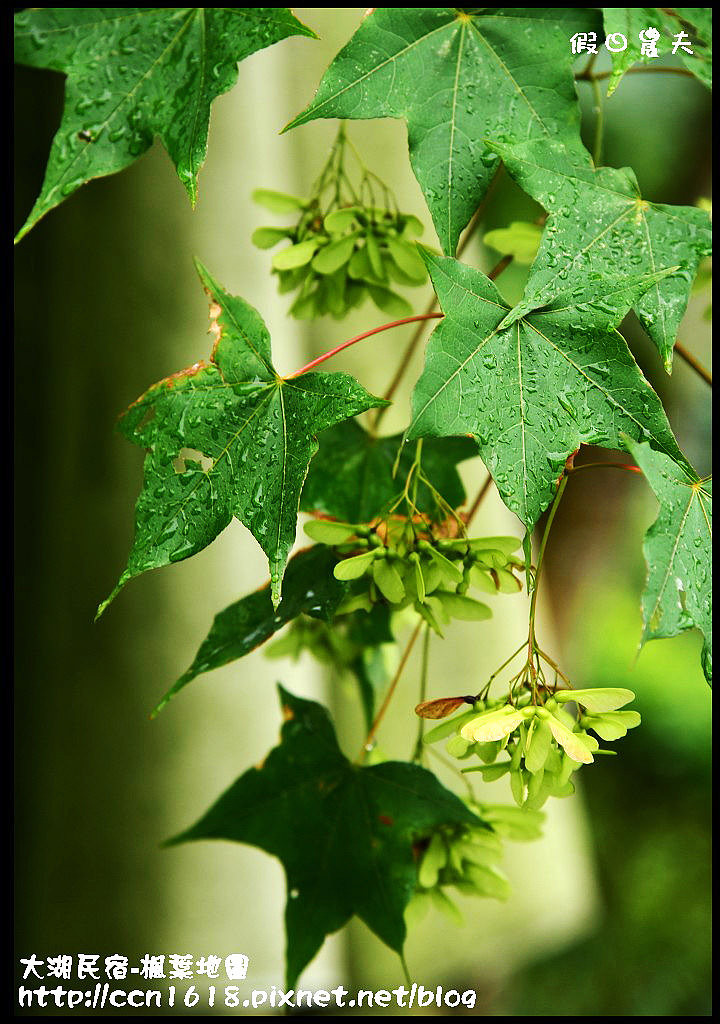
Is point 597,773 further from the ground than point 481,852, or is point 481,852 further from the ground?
point 481,852

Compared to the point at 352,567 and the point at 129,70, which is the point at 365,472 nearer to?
the point at 352,567

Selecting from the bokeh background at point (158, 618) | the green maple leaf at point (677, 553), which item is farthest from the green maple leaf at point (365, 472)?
the bokeh background at point (158, 618)

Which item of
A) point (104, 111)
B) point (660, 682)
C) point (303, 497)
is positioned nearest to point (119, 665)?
point (303, 497)

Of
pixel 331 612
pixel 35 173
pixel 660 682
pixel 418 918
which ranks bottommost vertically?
pixel 660 682

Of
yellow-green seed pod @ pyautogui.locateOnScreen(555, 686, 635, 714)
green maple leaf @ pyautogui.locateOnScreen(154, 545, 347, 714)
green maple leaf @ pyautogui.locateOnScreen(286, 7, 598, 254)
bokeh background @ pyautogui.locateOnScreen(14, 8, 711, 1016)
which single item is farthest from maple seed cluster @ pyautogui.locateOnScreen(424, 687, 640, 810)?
bokeh background @ pyautogui.locateOnScreen(14, 8, 711, 1016)

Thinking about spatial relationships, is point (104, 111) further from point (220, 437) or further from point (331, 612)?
point (331, 612)
